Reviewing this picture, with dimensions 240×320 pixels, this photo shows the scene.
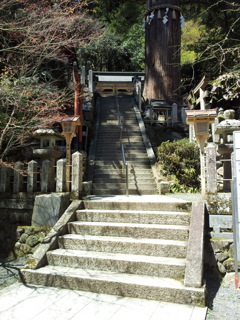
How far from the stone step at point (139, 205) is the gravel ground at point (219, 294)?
4.57ft

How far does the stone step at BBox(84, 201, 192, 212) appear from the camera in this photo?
16.1 ft

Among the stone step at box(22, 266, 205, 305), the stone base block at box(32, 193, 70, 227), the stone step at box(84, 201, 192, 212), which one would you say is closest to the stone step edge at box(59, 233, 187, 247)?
the stone step at box(22, 266, 205, 305)

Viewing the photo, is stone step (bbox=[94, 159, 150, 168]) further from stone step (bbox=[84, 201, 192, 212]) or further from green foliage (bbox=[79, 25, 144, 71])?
green foliage (bbox=[79, 25, 144, 71])

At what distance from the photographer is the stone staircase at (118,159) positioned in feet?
25.4

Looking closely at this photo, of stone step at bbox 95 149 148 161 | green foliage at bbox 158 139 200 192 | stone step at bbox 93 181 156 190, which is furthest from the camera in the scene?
stone step at bbox 95 149 148 161

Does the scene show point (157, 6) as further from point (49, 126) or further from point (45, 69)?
point (49, 126)

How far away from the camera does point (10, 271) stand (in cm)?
456

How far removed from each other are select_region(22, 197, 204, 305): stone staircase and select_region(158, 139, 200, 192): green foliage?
10.6 ft

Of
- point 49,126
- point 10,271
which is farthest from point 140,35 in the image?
point 10,271

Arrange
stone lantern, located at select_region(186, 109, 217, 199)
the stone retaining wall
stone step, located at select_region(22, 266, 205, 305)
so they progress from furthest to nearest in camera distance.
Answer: stone lantern, located at select_region(186, 109, 217, 199) → the stone retaining wall → stone step, located at select_region(22, 266, 205, 305)

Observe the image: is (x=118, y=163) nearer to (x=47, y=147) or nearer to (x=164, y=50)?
(x=47, y=147)

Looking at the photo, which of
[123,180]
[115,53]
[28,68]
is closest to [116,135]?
[123,180]

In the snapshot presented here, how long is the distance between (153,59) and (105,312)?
14.7 metres

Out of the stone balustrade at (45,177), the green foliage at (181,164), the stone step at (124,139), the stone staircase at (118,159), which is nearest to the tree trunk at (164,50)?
the stone staircase at (118,159)
